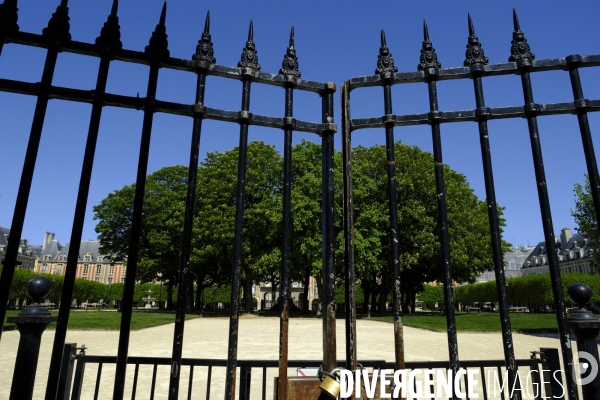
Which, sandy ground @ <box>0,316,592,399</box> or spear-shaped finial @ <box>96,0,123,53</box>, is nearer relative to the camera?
spear-shaped finial @ <box>96,0,123,53</box>

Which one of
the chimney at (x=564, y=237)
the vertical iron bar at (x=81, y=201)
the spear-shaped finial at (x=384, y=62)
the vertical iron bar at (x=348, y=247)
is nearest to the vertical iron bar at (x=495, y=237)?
the spear-shaped finial at (x=384, y=62)

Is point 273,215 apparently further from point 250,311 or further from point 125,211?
point 125,211

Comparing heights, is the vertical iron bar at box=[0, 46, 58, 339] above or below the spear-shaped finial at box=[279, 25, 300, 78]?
below

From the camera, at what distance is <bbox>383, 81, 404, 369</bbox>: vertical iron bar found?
286 cm

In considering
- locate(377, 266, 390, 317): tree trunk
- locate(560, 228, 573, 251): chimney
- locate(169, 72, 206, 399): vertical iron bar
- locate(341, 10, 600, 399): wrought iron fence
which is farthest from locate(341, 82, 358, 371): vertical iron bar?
locate(560, 228, 573, 251): chimney

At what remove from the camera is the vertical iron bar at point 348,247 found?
288 centimetres

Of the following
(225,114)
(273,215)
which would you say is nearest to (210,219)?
(273,215)

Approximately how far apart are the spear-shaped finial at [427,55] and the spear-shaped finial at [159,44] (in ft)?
6.48

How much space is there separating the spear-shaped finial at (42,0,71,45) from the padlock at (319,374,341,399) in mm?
2929

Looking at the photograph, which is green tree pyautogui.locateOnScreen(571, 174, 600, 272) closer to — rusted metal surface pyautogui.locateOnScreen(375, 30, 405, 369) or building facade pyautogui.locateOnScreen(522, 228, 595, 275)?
rusted metal surface pyautogui.locateOnScreen(375, 30, 405, 369)

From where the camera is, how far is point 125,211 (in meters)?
38.8

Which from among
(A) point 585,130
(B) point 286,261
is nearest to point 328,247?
(B) point 286,261

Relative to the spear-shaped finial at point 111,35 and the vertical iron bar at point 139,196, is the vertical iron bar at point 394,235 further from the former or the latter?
the spear-shaped finial at point 111,35

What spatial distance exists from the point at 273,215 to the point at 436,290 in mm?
47304
